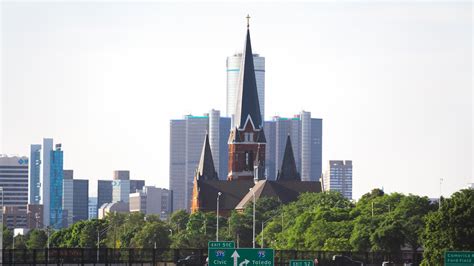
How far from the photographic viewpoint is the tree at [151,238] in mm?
189538

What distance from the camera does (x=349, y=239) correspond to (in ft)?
496

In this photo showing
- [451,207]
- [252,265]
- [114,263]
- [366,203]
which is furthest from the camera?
[366,203]

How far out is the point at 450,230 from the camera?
103125 millimetres

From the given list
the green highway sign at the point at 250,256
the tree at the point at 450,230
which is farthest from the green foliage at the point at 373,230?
the green highway sign at the point at 250,256

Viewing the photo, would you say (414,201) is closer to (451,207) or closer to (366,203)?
(366,203)

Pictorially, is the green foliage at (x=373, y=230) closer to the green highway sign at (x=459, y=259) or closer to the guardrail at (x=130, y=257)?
the guardrail at (x=130, y=257)

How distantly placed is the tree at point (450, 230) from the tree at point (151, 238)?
280ft

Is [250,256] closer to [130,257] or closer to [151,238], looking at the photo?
[130,257]

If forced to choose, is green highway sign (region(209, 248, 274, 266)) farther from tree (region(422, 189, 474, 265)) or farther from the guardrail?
tree (region(422, 189, 474, 265))

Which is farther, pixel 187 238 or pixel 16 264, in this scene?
pixel 187 238

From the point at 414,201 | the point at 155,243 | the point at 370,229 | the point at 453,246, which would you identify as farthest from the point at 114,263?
the point at 155,243

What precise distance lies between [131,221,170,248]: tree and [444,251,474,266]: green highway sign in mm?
125037

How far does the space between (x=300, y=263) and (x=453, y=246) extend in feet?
135

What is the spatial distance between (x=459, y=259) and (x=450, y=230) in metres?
40.1
